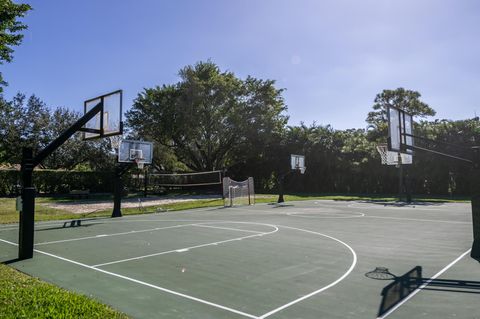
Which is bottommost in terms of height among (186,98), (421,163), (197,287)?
(197,287)

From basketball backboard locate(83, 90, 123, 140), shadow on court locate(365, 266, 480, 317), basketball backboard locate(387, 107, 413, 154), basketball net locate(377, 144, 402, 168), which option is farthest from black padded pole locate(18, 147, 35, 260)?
basketball net locate(377, 144, 402, 168)

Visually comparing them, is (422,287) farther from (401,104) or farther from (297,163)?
(401,104)

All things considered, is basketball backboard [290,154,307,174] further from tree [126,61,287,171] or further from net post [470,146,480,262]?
net post [470,146,480,262]

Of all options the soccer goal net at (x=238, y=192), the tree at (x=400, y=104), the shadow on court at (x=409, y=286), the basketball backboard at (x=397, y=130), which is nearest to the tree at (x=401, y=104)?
the tree at (x=400, y=104)

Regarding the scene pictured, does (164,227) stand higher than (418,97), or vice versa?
(418,97)

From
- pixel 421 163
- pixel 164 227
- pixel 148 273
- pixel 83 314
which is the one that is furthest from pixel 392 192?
pixel 83 314

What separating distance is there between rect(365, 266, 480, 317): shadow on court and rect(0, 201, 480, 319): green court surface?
3 centimetres

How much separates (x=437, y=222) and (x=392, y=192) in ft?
71.4

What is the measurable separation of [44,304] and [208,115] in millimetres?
34049

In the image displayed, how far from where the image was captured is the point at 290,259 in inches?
333

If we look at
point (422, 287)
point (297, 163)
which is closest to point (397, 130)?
point (422, 287)

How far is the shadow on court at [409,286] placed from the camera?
5.72 meters

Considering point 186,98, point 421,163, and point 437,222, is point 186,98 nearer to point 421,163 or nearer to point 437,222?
point 421,163

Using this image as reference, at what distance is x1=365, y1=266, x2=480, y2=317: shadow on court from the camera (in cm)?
572
